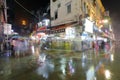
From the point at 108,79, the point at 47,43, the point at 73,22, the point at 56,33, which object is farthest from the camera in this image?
the point at 47,43

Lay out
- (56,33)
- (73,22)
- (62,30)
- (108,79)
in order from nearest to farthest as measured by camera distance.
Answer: (108,79) < (73,22) < (62,30) < (56,33)

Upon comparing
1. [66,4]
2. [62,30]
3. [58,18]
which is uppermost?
[66,4]

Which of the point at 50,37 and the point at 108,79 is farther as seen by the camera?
the point at 50,37

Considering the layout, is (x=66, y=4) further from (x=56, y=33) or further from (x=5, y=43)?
(x=5, y=43)

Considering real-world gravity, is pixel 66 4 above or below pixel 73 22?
above

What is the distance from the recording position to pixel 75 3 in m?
25.1

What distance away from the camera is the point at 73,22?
2483 cm

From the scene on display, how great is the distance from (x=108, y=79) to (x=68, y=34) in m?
18.3

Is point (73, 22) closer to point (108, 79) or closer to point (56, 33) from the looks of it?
point (56, 33)

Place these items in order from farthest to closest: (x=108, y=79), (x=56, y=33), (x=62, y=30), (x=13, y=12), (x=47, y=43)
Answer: (x=13, y=12) → (x=47, y=43) → (x=56, y=33) → (x=62, y=30) → (x=108, y=79)

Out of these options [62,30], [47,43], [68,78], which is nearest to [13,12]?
[47,43]

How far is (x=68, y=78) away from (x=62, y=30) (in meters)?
18.8

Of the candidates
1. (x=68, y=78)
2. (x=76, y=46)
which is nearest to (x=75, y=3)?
(x=76, y=46)

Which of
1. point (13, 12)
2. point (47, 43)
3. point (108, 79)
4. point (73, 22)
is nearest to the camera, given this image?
point (108, 79)
